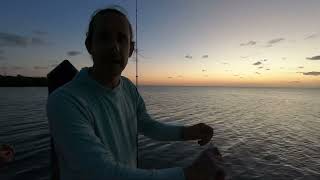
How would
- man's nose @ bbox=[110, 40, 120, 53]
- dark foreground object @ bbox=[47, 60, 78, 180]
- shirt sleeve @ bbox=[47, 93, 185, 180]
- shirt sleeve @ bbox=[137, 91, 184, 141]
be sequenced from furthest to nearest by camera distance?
dark foreground object @ bbox=[47, 60, 78, 180]
shirt sleeve @ bbox=[137, 91, 184, 141]
man's nose @ bbox=[110, 40, 120, 53]
shirt sleeve @ bbox=[47, 93, 185, 180]

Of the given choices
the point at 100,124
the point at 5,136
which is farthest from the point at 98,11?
the point at 5,136

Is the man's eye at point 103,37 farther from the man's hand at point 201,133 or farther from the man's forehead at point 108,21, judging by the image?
the man's hand at point 201,133

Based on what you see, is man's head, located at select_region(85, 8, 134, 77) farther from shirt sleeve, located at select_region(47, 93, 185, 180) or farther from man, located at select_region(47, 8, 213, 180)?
shirt sleeve, located at select_region(47, 93, 185, 180)

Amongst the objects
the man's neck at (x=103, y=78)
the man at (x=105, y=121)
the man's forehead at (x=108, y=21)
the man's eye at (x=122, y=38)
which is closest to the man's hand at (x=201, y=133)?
the man at (x=105, y=121)

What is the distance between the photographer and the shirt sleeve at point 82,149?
1.59m

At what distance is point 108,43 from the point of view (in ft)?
8.06

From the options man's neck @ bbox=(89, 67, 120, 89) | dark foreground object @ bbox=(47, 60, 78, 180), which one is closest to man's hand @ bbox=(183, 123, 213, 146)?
man's neck @ bbox=(89, 67, 120, 89)

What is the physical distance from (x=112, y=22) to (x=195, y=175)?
5.29 ft

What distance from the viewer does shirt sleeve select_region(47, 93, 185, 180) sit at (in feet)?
5.21

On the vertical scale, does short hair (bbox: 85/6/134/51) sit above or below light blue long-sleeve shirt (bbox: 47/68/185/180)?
above

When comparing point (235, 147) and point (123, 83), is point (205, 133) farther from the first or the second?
point (235, 147)

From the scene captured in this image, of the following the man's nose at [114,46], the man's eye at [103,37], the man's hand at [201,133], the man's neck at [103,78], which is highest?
the man's eye at [103,37]

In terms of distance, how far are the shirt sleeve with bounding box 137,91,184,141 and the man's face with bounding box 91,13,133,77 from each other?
930 mm

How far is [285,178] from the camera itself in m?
16.7
